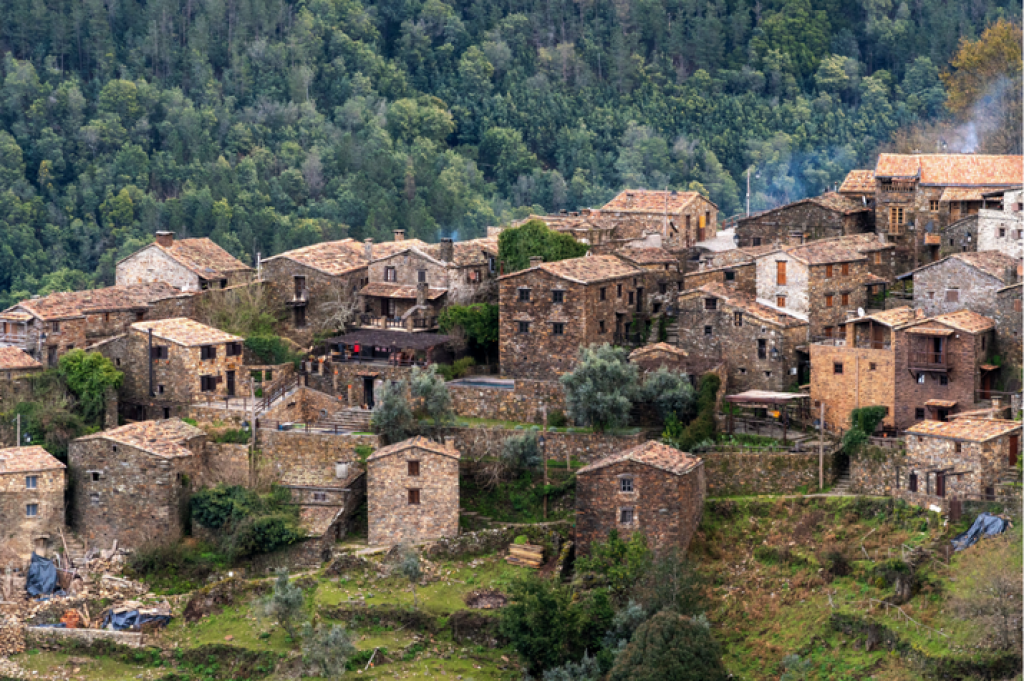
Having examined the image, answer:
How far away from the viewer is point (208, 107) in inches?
4727

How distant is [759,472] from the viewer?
61469 millimetres

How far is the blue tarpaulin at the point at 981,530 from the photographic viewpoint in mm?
55531

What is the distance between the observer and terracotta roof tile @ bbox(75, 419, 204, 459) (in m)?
63.6

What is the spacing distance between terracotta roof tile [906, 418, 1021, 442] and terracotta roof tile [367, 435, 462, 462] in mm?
13828

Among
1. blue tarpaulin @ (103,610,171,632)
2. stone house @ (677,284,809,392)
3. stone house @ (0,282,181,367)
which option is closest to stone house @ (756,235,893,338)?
stone house @ (677,284,809,392)

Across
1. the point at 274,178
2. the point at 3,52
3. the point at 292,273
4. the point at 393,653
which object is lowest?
the point at 393,653

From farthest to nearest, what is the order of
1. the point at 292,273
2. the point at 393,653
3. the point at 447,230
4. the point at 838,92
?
the point at 838,92, the point at 447,230, the point at 292,273, the point at 393,653

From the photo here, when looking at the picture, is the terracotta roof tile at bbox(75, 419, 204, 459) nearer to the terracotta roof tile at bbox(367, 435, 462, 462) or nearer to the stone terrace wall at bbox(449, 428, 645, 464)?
the terracotta roof tile at bbox(367, 435, 462, 462)

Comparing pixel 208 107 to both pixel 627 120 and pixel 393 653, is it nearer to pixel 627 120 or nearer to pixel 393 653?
pixel 627 120

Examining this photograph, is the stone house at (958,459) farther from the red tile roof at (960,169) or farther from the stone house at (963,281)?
the red tile roof at (960,169)

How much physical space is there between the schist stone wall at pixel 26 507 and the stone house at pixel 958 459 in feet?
85.9

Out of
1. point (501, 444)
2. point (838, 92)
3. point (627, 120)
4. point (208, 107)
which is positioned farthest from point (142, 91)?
point (501, 444)

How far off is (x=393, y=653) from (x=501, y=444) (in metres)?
9.36

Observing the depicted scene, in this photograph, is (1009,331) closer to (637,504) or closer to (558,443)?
(637,504)
